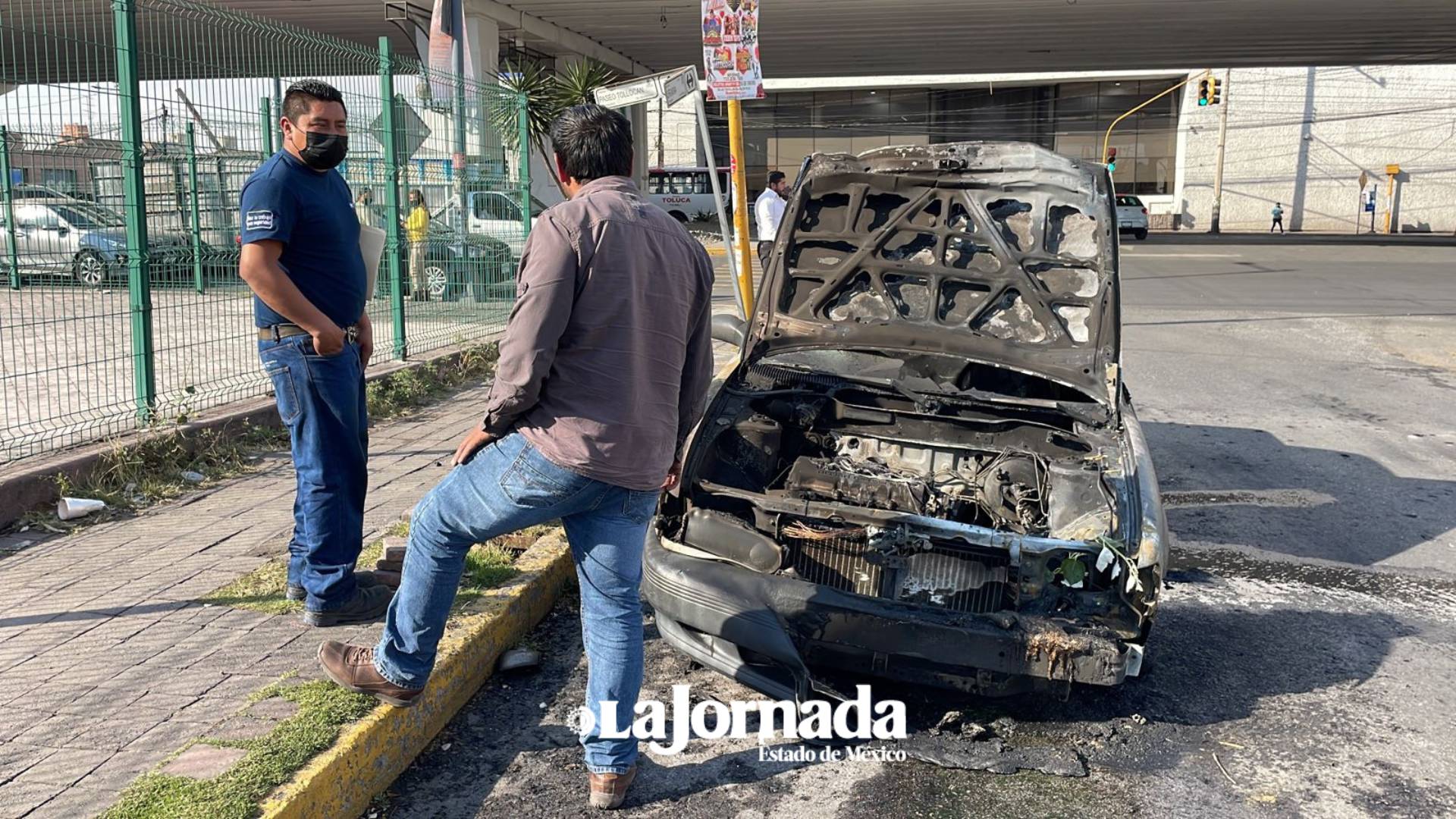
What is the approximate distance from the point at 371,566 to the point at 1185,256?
86.9 ft

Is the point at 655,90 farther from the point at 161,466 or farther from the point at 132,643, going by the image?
the point at 132,643

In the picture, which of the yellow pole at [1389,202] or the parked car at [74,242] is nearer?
the parked car at [74,242]

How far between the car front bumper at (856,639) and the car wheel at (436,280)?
6172mm

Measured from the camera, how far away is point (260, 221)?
11.8ft

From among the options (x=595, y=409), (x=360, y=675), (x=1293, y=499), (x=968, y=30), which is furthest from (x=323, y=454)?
(x=968, y=30)

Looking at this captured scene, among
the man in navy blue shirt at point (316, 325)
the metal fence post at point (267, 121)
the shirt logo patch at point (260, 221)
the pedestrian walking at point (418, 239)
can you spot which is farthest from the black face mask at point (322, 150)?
the pedestrian walking at point (418, 239)

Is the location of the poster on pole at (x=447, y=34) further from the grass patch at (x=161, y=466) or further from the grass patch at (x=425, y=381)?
the grass patch at (x=161, y=466)

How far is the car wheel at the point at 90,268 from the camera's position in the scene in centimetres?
539

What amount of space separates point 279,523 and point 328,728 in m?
2.37

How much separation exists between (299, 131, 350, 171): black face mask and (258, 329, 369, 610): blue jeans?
0.60m

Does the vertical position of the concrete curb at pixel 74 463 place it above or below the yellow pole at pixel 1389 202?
below

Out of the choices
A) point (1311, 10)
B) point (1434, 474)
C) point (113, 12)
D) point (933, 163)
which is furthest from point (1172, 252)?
point (113, 12)

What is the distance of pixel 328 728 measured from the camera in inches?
123

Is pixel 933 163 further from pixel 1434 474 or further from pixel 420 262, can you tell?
pixel 420 262
